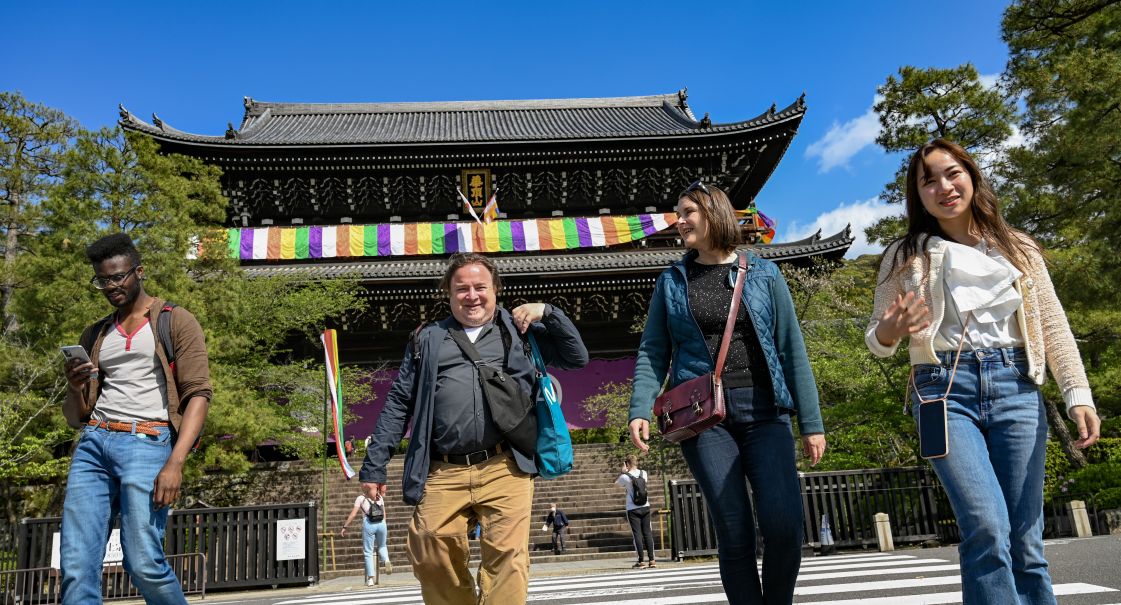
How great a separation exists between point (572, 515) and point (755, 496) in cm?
1110

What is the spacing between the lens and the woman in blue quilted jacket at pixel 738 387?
9.51ft

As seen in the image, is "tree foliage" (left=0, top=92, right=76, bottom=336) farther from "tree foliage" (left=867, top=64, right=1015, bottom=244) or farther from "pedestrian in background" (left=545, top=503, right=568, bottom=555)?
"tree foliage" (left=867, top=64, right=1015, bottom=244)

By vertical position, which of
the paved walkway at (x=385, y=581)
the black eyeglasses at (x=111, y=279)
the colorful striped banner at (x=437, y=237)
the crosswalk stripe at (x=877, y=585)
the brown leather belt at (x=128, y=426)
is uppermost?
the colorful striped banner at (x=437, y=237)

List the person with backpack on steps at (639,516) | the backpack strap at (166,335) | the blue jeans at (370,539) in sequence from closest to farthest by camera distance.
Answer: the backpack strap at (166,335) → the blue jeans at (370,539) → the person with backpack on steps at (639,516)

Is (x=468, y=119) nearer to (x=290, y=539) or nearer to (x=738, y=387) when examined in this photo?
(x=290, y=539)

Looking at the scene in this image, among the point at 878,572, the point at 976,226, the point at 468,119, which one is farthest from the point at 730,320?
the point at 468,119

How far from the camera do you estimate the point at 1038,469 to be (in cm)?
255

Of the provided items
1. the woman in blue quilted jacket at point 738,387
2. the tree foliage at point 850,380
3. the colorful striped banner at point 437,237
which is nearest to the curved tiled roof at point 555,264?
the colorful striped banner at point 437,237

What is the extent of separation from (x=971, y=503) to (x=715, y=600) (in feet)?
12.1

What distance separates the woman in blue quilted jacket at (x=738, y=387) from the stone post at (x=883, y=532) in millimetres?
9301

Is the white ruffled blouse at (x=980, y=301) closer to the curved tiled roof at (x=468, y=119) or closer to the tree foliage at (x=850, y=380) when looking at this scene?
the tree foliage at (x=850, y=380)

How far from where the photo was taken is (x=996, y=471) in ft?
8.49

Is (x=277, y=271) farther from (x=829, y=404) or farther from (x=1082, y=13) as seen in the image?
(x=1082, y=13)

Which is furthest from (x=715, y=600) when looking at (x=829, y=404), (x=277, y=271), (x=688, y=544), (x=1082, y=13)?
(x=277, y=271)
